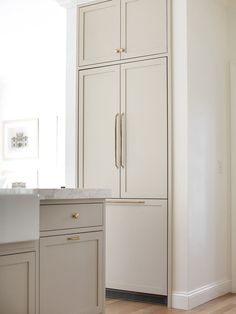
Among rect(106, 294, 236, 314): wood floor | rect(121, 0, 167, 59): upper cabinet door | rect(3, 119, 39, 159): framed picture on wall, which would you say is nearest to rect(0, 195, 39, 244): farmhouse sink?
rect(106, 294, 236, 314): wood floor

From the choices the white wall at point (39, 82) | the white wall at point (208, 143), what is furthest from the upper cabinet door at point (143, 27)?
the white wall at point (39, 82)

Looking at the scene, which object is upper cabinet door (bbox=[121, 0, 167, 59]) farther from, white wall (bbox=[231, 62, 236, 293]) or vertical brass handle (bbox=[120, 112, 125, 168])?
white wall (bbox=[231, 62, 236, 293])

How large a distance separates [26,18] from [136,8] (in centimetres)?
133

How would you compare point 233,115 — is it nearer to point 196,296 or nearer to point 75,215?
point 196,296

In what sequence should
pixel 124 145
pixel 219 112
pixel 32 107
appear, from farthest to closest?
1. pixel 32 107
2. pixel 219 112
3. pixel 124 145

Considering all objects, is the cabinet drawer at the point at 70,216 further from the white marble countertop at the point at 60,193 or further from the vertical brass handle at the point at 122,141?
the vertical brass handle at the point at 122,141

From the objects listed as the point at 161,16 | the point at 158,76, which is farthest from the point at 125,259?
the point at 161,16

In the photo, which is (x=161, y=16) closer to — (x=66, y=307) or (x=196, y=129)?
(x=196, y=129)

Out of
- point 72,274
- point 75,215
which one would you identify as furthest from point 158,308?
point 75,215

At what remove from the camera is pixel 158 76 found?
382 centimetres

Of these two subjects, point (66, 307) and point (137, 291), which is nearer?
point (66, 307)

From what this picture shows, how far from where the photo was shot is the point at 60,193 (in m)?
2.61

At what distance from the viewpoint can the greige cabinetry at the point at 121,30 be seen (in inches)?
151

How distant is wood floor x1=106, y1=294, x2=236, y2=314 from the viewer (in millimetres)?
3523
